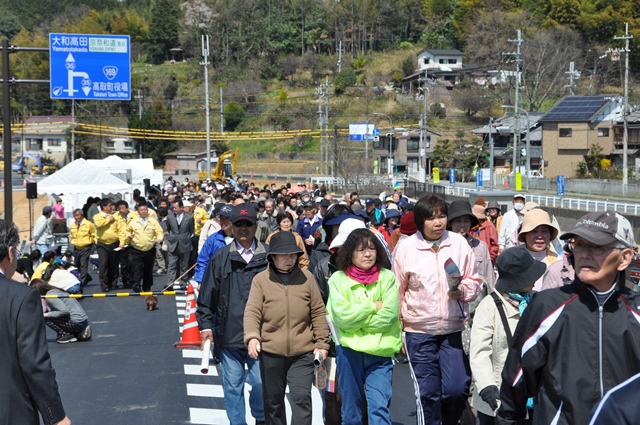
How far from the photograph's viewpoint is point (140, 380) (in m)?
8.96

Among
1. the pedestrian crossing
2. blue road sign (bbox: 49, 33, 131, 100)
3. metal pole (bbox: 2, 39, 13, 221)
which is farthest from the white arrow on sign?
the pedestrian crossing

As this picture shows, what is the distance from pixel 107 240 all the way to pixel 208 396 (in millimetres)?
8491

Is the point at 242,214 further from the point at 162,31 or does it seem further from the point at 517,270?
the point at 162,31

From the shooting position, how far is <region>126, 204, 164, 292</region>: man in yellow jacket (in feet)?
51.2

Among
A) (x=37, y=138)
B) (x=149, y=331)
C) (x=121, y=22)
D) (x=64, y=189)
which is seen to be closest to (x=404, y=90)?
(x=37, y=138)

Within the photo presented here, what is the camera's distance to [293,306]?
5.82m

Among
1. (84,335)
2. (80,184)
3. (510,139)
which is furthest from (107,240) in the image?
(510,139)

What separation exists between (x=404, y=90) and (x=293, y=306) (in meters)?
103

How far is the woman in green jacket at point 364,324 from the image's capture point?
18.7ft

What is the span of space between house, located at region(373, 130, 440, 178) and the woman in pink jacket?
236 feet

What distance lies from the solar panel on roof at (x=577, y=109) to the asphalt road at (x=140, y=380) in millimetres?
54897

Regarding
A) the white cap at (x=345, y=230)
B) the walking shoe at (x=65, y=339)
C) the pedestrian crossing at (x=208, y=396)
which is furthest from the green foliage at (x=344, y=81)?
the white cap at (x=345, y=230)

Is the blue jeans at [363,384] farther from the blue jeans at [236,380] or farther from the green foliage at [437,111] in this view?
the green foliage at [437,111]

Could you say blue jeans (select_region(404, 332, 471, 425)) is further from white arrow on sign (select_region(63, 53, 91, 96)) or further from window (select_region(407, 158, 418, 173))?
window (select_region(407, 158, 418, 173))
